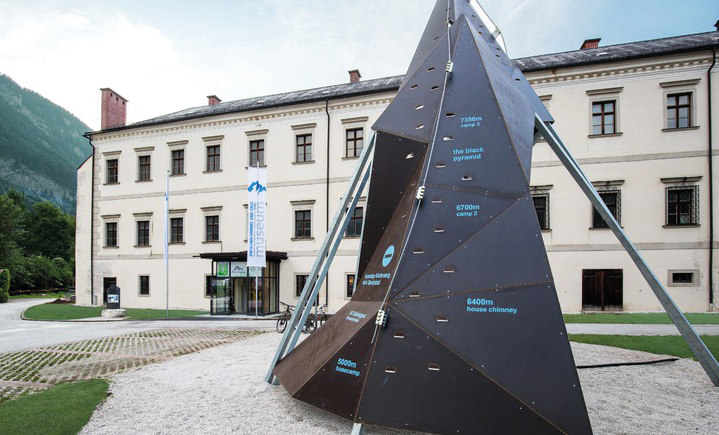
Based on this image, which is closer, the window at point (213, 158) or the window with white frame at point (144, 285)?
the window at point (213, 158)

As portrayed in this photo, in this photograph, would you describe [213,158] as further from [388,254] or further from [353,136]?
[388,254]

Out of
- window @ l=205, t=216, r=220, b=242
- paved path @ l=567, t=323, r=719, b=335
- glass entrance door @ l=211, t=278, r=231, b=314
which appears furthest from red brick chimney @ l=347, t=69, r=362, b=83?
paved path @ l=567, t=323, r=719, b=335

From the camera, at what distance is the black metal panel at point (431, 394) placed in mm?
4078


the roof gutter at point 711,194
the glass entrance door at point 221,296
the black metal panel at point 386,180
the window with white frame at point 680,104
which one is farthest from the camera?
the glass entrance door at point 221,296

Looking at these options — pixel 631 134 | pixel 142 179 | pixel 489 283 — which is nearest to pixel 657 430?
pixel 489 283

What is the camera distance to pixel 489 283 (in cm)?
461

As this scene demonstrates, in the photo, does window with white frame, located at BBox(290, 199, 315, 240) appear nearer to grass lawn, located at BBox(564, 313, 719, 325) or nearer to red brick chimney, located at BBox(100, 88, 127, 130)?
grass lawn, located at BBox(564, 313, 719, 325)

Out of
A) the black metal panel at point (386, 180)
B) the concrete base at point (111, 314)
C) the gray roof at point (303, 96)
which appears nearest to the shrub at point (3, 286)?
the gray roof at point (303, 96)

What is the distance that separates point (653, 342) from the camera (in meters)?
10.7

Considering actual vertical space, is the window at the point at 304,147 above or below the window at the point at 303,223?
above

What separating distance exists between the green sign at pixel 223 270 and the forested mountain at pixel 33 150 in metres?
114

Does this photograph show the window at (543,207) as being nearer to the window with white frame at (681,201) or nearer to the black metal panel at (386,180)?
the window with white frame at (681,201)

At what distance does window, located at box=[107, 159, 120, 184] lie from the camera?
2820 cm

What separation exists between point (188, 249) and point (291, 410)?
71.7 ft
